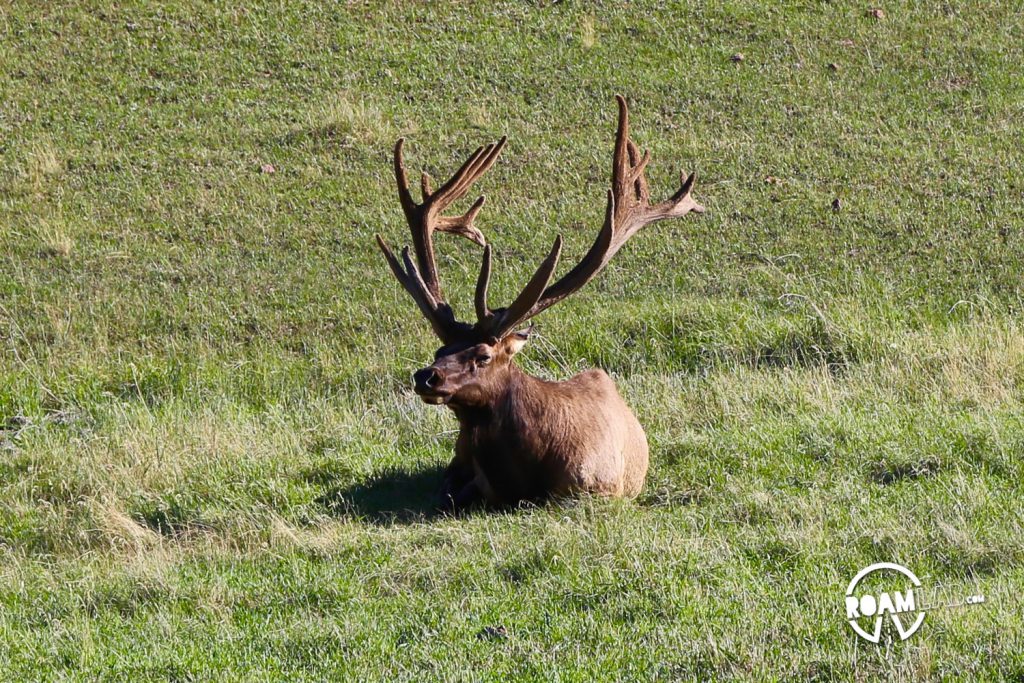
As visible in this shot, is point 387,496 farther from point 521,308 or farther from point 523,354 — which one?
point 523,354

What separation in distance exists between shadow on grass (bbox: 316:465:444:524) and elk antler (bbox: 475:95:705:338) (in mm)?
1260

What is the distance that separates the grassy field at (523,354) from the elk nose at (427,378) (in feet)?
2.76

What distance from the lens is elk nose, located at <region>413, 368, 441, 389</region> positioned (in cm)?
819

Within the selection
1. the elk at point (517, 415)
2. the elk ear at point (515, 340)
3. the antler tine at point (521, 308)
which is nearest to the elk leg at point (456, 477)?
the elk at point (517, 415)

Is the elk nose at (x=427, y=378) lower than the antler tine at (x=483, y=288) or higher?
lower

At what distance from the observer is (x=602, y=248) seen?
9102 mm

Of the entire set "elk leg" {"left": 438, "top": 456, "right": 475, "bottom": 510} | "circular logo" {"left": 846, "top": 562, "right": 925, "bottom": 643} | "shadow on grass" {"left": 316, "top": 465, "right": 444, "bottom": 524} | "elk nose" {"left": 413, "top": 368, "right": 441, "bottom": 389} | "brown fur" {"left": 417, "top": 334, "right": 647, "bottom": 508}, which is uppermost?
"elk nose" {"left": 413, "top": 368, "right": 441, "bottom": 389}

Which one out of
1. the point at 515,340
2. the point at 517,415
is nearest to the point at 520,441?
the point at 517,415

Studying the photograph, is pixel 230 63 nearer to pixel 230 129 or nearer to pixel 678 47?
pixel 230 129

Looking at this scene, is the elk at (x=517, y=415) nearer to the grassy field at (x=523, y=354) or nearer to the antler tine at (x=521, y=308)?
the antler tine at (x=521, y=308)

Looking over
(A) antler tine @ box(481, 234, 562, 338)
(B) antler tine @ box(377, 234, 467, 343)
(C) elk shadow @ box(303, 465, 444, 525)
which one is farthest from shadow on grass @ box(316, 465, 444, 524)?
(A) antler tine @ box(481, 234, 562, 338)

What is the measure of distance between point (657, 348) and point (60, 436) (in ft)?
17.6
